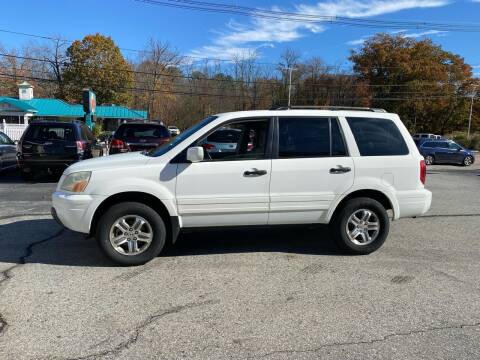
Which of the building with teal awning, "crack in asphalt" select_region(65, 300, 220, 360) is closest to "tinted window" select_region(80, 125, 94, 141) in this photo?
"crack in asphalt" select_region(65, 300, 220, 360)

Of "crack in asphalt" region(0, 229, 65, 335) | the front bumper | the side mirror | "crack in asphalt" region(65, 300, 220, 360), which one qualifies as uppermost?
the side mirror

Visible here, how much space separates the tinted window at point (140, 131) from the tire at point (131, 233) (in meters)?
7.19

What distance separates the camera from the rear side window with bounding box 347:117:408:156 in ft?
18.0

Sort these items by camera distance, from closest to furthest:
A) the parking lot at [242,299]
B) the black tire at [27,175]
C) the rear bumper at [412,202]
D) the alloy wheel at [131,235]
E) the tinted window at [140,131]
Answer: the parking lot at [242,299]
the alloy wheel at [131,235]
the rear bumper at [412,202]
the tinted window at [140,131]
the black tire at [27,175]

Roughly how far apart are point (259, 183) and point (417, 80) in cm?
6605

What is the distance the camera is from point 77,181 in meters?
4.95

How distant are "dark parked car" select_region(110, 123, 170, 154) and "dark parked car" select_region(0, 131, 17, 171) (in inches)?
143

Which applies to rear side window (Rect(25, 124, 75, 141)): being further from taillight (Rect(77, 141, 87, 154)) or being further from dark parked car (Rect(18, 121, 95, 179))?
taillight (Rect(77, 141, 87, 154))

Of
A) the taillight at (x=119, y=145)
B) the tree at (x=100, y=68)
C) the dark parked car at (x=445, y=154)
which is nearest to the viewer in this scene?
the taillight at (x=119, y=145)

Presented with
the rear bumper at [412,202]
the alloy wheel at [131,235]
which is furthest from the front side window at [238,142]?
the rear bumper at [412,202]

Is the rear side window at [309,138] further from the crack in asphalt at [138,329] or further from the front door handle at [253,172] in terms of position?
the crack in asphalt at [138,329]

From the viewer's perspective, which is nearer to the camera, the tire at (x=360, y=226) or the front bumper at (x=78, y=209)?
the front bumper at (x=78, y=209)

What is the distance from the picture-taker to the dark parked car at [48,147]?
37.7ft

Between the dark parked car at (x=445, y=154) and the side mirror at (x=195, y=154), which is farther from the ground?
the side mirror at (x=195, y=154)
